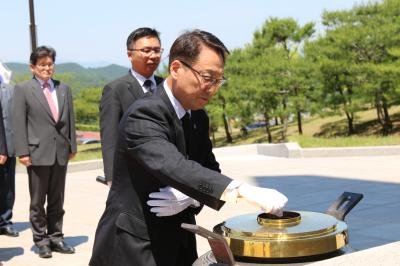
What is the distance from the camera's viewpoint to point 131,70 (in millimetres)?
4484

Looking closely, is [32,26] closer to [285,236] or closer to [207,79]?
[207,79]

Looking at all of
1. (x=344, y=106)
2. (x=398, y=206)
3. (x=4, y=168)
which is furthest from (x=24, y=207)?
(x=344, y=106)

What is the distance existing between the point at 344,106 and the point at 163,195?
28.4m

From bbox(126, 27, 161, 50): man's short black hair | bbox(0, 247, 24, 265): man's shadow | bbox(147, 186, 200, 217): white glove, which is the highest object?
bbox(126, 27, 161, 50): man's short black hair

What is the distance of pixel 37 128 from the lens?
598 cm

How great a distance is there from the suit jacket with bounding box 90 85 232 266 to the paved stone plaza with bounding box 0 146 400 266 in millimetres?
2956

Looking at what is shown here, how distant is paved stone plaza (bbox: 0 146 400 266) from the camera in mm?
6367

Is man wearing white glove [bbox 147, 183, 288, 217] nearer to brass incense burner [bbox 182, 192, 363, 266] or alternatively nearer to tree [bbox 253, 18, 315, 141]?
brass incense burner [bbox 182, 192, 363, 266]

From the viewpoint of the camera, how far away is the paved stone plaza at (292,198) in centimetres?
637

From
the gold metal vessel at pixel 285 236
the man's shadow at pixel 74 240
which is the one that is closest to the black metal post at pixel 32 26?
the man's shadow at pixel 74 240

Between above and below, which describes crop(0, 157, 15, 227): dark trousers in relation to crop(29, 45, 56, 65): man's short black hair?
below

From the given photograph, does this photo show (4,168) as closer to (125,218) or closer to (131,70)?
(131,70)

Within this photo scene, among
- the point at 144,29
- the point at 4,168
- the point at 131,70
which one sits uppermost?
the point at 144,29

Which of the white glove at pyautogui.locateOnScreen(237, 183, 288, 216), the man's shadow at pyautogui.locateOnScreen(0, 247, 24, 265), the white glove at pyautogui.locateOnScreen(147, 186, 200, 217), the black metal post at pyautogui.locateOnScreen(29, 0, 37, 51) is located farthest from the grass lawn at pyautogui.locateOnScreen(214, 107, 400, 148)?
the white glove at pyautogui.locateOnScreen(237, 183, 288, 216)
